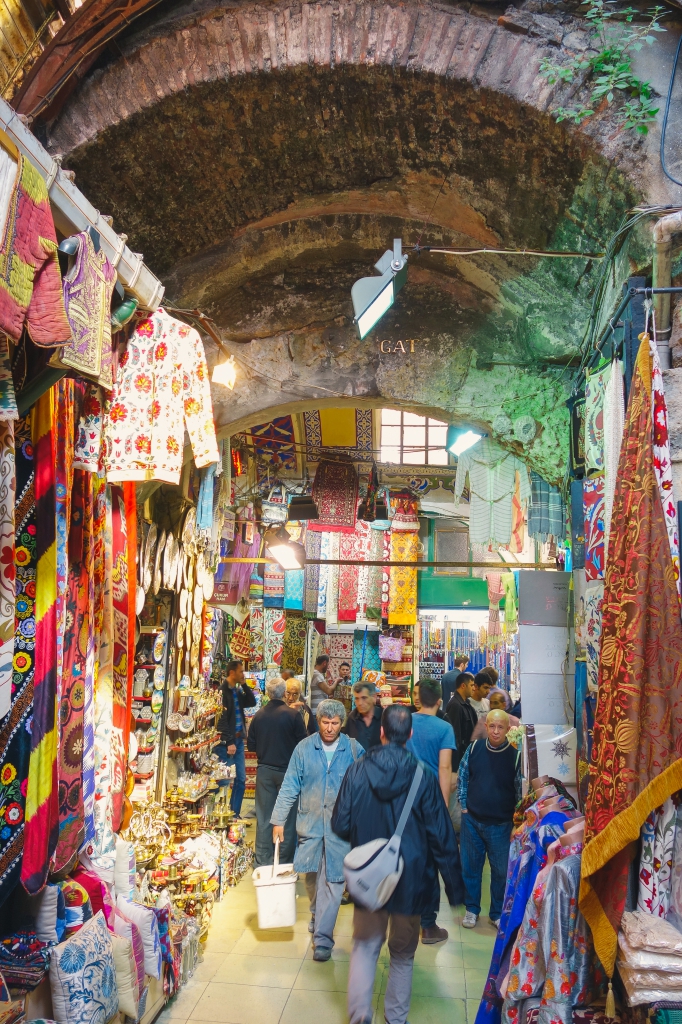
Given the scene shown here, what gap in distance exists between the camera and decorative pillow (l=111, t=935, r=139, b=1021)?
3477 mm

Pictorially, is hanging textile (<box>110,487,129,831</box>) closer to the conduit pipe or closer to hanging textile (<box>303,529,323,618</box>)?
the conduit pipe

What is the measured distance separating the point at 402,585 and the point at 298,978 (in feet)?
25.6

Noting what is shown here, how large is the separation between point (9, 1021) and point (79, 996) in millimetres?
417

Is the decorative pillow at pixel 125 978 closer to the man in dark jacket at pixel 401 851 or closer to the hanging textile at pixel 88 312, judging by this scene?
the man in dark jacket at pixel 401 851

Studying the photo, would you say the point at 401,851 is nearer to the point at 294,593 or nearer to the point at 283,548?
the point at 283,548

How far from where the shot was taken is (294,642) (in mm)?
11961

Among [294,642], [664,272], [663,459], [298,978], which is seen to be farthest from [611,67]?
[294,642]

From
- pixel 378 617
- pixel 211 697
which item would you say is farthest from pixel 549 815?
pixel 378 617

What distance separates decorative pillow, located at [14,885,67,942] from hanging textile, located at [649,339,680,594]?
9.10 feet

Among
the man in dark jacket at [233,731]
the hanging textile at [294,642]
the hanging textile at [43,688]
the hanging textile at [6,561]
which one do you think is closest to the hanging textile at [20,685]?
the hanging textile at [43,688]

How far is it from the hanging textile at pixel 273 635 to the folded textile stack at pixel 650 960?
8.89 m

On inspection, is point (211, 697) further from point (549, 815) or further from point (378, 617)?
point (378, 617)

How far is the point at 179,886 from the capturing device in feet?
16.6

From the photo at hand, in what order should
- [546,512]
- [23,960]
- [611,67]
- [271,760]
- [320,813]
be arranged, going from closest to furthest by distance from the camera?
1. [23,960]
2. [611,67]
3. [320,813]
4. [546,512]
5. [271,760]
